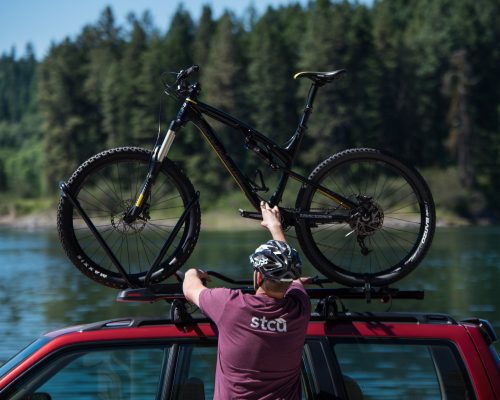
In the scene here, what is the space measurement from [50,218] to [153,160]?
65898 mm

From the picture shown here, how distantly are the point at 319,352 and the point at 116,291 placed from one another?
65.7 ft

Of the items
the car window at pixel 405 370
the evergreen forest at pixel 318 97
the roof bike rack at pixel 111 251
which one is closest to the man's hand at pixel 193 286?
the roof bike rack at pixel 111 251

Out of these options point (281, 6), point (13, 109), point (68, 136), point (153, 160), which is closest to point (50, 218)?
point (68, 136)

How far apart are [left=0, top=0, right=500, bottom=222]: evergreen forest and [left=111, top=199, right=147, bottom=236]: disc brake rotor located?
178 feet

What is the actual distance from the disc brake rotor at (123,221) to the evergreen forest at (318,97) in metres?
→ 54.3

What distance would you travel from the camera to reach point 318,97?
64.0 m

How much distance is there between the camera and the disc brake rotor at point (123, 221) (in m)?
3.89

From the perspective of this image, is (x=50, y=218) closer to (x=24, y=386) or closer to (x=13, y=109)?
(x=24, y=386)

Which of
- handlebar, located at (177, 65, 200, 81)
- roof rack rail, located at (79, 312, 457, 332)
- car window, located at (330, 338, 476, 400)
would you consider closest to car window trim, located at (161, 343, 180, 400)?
roof rack rail, located at (79, 312, 457, 332)

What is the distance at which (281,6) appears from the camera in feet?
336

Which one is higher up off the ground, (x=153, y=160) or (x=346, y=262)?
(x=153, y=160)

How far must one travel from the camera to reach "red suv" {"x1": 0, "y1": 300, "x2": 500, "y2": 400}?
259 centimetres

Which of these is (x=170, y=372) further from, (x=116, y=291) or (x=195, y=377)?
(x=116, y=291)

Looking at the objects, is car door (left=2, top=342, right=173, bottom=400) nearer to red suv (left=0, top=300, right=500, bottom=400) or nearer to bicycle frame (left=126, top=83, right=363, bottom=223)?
red suv (left=0, top=300, right=500, bottom=400)
